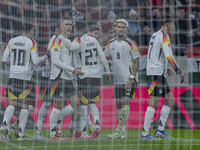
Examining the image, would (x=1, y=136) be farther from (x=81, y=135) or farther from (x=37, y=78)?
(x=37, y=78)

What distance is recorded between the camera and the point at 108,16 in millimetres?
7676

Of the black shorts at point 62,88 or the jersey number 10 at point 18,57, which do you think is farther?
the jersey number 10 at point 18,57

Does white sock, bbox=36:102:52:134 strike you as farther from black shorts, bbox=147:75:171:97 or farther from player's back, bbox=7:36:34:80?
black shorts, bbox=147:75:171:97

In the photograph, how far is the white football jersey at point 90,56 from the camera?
18.7ft

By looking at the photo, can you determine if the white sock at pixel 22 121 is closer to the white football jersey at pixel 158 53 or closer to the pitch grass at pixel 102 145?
the pitch grass at pixel 102 145

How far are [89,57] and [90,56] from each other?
0.02 metres

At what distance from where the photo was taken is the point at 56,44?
551 cm

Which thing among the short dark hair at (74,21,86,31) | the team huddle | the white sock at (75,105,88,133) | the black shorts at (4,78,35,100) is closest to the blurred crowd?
the short dark hair at (74,21,86,31)

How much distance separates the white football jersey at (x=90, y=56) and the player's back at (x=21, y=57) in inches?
27.7

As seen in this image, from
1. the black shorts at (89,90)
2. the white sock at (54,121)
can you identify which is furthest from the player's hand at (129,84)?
the white sock at (54,121)

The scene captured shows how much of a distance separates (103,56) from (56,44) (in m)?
0.72

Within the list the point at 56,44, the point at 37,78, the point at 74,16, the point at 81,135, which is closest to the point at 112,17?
the point at 74,16

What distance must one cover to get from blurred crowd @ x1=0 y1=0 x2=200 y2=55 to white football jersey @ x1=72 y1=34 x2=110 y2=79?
3.97 ft

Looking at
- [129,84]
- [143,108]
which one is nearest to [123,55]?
[129,84]
